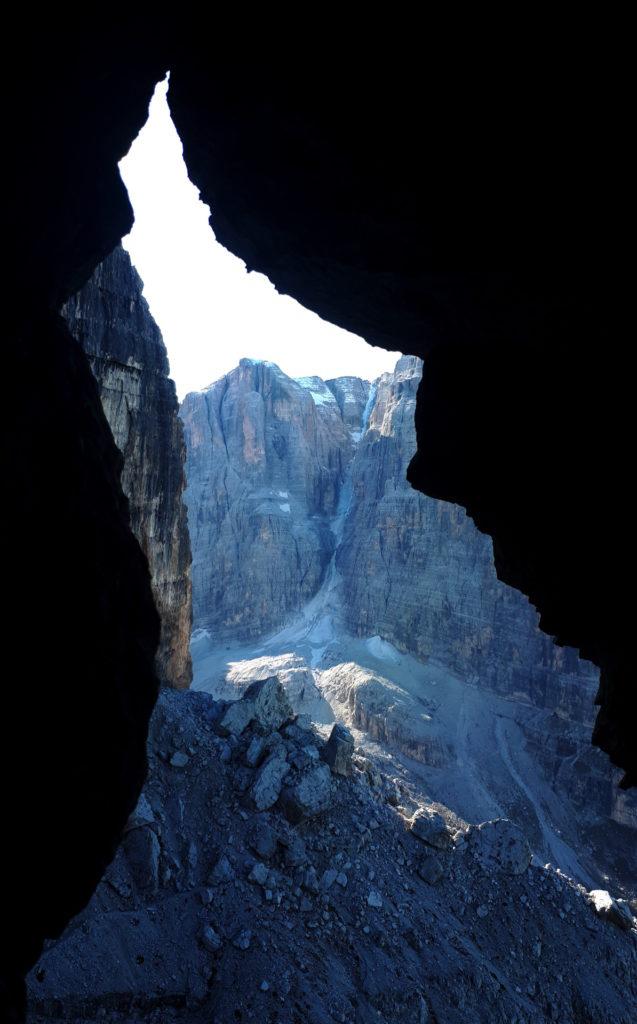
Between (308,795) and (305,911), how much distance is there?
11.6ft

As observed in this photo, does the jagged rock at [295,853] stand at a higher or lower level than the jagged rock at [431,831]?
higher

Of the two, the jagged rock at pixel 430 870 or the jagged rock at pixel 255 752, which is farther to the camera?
the jagged rock at pixel 255 752

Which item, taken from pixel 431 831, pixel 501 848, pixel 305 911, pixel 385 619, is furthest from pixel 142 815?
pixel 385 619

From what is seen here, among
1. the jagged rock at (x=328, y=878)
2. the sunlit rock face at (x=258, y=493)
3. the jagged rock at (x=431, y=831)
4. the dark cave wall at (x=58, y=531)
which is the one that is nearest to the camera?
the dark cave wall at (x=58, y=531)

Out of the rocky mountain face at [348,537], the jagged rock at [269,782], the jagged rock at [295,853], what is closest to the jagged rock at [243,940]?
the jagged rock at [295,853]

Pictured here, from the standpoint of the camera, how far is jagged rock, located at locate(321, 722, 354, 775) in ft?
64.1

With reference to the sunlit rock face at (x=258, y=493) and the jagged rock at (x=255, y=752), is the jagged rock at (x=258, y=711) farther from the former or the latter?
the sunlit rock face at (x=258, y=493)

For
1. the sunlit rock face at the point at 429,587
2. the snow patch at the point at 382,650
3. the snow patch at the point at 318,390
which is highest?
the snow patch at the point at 318,390

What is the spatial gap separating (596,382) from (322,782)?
16604mm

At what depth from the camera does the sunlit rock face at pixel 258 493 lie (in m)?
104

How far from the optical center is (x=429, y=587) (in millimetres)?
85688

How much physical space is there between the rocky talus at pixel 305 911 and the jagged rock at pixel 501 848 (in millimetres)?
53

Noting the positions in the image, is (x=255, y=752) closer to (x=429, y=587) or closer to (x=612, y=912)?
(x=612, y=912)

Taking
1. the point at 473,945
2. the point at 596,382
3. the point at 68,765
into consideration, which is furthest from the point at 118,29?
the point at 473,945
